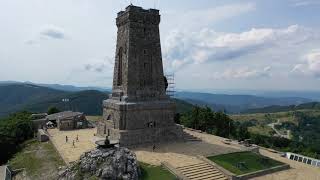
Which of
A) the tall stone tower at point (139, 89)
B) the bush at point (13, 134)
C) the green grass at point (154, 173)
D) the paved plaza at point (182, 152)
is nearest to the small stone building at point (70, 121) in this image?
the bush at point (13, 134)

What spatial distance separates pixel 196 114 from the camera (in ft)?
176

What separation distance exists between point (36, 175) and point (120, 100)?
38.4 ft

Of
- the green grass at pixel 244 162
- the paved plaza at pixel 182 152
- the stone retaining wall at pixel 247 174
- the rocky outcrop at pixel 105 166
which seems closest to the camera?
the rocky outcrop at pixel 105 166

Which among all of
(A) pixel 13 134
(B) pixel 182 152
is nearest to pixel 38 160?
(A) pixel 13 134

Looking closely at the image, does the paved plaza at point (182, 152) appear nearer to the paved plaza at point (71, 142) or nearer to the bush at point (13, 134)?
the paved plaza at point (71, 142)

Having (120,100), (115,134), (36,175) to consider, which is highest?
(120,100)

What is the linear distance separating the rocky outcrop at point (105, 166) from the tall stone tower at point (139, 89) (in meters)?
7.44

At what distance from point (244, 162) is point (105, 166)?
13029 mm

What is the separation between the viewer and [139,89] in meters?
36.9

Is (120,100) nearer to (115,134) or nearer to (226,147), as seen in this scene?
(115,134)

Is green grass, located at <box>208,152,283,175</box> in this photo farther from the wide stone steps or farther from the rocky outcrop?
the rocky outcrop

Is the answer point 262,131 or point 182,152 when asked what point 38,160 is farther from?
point 262,131

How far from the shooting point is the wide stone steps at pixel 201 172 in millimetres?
27359

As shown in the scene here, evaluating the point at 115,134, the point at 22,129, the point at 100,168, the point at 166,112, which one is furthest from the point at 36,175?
the point at 22,129
